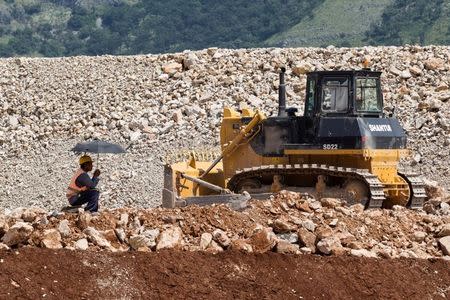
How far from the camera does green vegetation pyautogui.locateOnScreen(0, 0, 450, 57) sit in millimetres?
103675

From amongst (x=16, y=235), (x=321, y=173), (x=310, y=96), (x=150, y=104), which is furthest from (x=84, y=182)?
(x=150, y=104)

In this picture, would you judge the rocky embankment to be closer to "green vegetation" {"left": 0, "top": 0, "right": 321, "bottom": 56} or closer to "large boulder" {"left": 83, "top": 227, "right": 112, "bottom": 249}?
"large boulder" {"left": 83, "top": 227, "right": 112, "bottom": 249}

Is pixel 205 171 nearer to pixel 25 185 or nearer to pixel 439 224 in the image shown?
pixel 439 224

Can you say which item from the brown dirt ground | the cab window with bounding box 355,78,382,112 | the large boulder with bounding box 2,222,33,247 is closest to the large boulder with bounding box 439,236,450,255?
the brown dirt ground

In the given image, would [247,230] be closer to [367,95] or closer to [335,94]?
[335,94]

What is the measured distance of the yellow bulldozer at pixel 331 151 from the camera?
20797 millimetres

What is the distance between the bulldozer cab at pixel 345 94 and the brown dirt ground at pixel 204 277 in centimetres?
566

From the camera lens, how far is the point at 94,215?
16484 mm

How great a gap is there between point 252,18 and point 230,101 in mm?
76229

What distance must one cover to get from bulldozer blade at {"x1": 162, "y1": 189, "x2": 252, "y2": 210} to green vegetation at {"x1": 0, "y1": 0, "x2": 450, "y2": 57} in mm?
74327

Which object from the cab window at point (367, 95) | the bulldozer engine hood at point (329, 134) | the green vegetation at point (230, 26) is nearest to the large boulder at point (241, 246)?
the bulldozer engine hood at point (329, 134)

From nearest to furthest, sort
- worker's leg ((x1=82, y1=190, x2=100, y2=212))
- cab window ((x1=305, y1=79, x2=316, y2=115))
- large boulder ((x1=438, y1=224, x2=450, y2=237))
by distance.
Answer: large boulder ((x1=438, y1=224, x2=450, y2=237)), worker's leg ((x1=82, y1=190, x2=100, y2=212)), cab window ((x1=305, y1=79, x2=316, y2=115))

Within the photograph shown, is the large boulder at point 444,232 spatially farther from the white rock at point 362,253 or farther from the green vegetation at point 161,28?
the green vegetation at point 161,28

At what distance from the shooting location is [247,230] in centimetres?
1638
